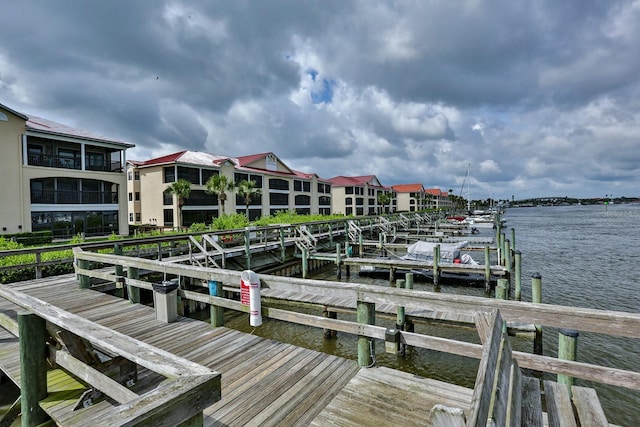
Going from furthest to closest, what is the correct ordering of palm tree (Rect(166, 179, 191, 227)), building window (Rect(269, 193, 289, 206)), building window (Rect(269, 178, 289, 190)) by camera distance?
building window (Rect(269, 178, 289, 190))
building window (Rect(269, 193, 289, 206))
palm tree (Rect(166, 179, 191, 227))

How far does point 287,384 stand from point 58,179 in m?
29.5

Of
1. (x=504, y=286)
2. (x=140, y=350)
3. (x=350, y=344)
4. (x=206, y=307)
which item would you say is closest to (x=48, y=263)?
(x=206, y=307)

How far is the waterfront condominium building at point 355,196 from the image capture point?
222ft

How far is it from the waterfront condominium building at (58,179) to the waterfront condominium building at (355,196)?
42.7 metres

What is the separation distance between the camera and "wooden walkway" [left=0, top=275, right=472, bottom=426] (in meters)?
3.28

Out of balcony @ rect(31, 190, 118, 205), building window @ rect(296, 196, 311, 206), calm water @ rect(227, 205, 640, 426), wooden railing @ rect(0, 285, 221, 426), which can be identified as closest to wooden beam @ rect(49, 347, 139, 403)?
wooden railing @ rect(0, 285, 221, 426)

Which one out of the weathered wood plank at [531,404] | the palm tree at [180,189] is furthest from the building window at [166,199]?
the weathered wood plank at [531,404]

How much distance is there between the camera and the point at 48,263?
37.0 ft

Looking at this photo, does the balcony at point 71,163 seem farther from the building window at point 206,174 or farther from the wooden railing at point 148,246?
the wooden railing at point 148,246

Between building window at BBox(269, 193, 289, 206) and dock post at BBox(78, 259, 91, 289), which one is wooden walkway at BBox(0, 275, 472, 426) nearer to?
dock post at BBox(78, 259, 91, 289)

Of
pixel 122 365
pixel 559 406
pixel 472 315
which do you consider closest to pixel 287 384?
pixel 122 365

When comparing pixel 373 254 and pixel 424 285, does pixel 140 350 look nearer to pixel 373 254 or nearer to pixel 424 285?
pixel 424 285

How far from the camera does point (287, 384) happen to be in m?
3.93

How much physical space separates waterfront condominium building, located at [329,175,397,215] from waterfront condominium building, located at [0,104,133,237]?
140 ft
